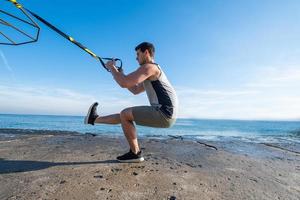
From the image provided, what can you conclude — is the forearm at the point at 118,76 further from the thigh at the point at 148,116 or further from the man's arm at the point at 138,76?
the thigh at the point at 148,116

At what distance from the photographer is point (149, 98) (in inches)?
172

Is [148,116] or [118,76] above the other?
[118,76]

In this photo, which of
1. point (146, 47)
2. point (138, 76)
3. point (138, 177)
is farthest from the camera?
point (146, 47)

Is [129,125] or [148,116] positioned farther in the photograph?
[129,125]

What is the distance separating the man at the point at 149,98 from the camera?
13.4ft

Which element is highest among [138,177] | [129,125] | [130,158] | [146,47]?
[146,47]

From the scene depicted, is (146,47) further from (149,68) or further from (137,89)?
(137,89)

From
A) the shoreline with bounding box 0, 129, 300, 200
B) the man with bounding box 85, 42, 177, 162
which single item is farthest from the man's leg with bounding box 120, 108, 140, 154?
the shoreline with bounding box 0, 129, 300, 200

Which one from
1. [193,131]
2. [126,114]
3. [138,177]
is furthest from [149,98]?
[193,131]

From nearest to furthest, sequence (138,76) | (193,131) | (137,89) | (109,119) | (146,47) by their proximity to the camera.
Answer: (138,76) < (146,47) < (109,119) < (137,89) < (193,131)

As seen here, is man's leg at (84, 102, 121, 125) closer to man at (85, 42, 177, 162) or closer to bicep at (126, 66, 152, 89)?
man at (85, 42, 177, 162)

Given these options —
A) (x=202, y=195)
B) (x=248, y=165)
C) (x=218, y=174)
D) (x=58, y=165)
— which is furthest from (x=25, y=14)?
(x=248, y=165)

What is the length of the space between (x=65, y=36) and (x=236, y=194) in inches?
126

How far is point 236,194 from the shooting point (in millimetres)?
3076
